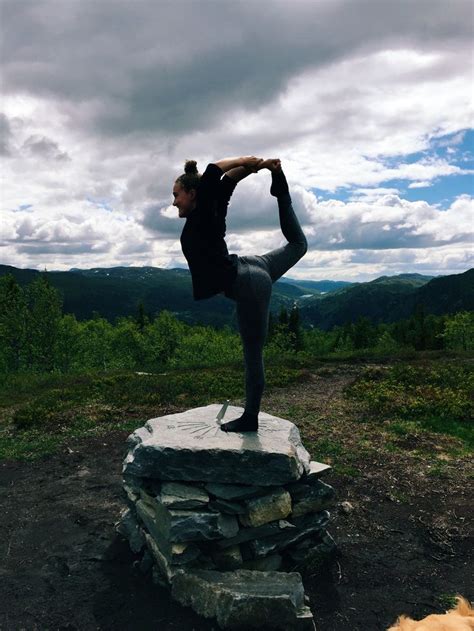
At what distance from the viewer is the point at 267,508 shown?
6.62m

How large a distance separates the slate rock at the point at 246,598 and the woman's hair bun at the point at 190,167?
5.34 metres

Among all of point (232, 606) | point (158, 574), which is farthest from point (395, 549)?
point (158, 574)

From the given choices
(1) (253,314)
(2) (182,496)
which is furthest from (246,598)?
(1) (253,314)

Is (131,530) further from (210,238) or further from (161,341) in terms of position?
(161,341)

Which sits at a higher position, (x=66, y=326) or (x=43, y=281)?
(x=43, y=281)

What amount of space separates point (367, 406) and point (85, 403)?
32.2ft

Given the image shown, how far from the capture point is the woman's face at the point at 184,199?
249 inches

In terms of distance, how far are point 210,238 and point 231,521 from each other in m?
3.93

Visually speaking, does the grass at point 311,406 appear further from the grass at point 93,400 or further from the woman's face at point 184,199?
the woman's face at point 184,199

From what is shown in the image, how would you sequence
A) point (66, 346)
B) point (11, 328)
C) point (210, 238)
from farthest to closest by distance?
point (66, 346) → point (11, 328) → point (210, 238)

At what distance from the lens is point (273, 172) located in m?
6.43

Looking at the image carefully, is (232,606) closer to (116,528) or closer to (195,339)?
(116,528)

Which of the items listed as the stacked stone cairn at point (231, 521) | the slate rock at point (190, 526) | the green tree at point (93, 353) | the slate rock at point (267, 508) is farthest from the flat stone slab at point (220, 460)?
the green tree at point (93, 353)

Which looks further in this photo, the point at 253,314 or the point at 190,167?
the point at 253,314
